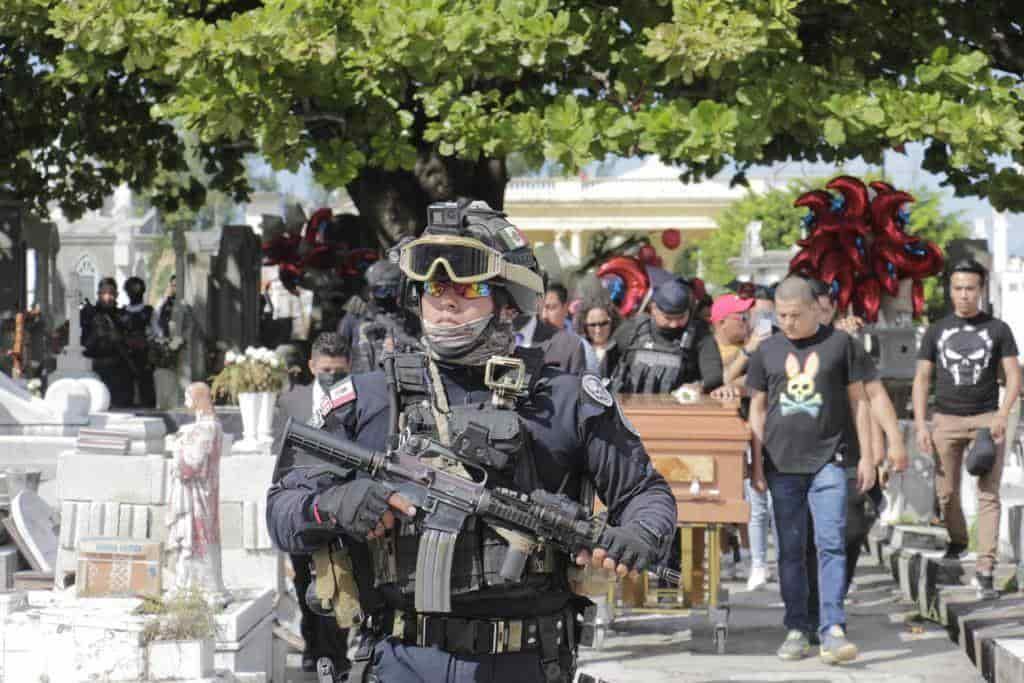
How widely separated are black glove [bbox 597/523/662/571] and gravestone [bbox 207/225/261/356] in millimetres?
18852

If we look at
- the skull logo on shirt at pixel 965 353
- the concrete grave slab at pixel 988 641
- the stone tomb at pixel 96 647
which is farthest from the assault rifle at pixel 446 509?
the skull logo on shirt at pixel 965 353

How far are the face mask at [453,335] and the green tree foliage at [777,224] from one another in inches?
1642

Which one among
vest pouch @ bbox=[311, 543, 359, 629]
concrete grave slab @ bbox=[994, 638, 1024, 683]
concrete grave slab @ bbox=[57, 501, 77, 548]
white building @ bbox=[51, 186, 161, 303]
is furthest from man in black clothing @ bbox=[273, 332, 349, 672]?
white building @ bbox=[51, 186, 161, 303]

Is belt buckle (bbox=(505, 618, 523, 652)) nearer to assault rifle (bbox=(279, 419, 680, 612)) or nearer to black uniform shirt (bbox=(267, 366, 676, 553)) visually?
assault rifle (bbox=(279, 419, 680, 612))

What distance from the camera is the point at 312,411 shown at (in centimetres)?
909

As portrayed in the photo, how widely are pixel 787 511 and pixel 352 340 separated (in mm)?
2974

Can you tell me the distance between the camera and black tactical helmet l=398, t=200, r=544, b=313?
4852mm

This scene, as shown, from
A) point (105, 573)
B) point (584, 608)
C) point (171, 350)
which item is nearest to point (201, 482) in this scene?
point (105, 573)

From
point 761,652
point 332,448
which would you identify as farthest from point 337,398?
point 761,652

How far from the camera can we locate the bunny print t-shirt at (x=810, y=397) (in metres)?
9.45

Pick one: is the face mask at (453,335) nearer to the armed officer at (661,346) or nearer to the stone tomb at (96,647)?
the stone tomb at (96,647)

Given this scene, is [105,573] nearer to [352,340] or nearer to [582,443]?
[352,340]

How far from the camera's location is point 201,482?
8836 millimetres

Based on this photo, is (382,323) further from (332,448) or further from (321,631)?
(332,448)
